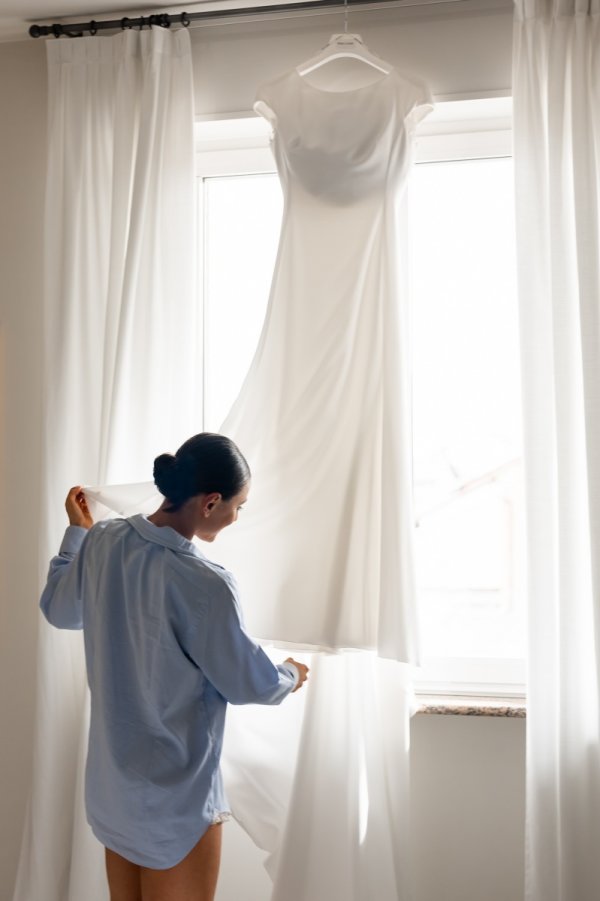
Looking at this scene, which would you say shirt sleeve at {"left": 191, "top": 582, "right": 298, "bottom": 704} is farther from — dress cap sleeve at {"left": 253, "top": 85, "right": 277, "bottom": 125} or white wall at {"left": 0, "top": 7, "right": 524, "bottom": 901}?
dress cap sleeve at {"left": 253, "top": 85, "right": 277, "bottom": 125}

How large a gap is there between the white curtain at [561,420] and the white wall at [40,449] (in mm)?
193

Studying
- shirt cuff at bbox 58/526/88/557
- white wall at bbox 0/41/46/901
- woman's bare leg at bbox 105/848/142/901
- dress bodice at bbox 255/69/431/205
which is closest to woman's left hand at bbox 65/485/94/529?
shirt cuff at bbox 58/526/88/557

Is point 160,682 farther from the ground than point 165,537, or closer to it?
closer to it

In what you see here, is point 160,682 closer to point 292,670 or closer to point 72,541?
point 292,670

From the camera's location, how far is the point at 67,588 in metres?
1.83

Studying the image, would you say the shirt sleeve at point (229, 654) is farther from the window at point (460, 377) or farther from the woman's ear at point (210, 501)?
the window at point (460, 377)

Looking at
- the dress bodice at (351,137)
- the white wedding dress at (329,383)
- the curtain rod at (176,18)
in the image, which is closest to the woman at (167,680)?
the white wedding dress at (329,383)

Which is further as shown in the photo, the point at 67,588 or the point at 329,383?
the point at 329,383

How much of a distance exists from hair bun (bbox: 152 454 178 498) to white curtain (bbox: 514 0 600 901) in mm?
848

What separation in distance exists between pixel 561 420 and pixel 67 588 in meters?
1.15

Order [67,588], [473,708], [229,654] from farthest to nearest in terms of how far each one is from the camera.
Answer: [473,708], [67,588], [229,654]

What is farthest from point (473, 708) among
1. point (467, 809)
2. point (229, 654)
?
point (229, 654)

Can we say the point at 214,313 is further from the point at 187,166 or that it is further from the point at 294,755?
the point at 294,755

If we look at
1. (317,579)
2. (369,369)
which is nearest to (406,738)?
(317,579)
